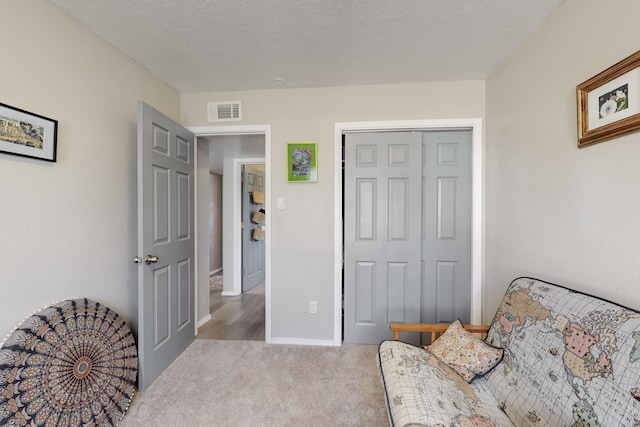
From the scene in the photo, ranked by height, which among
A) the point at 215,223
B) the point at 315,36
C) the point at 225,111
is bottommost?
the point at 215,223

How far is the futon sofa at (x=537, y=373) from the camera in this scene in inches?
35.3

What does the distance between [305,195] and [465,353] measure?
1.65m

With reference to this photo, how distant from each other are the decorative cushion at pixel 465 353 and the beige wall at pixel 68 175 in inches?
83.9

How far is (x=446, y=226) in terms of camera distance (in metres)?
2.43

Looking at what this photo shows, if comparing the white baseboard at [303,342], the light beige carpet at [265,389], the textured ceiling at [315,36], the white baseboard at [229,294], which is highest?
the textured ceiling at [315,36]

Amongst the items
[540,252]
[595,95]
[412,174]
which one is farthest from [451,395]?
[412,174]

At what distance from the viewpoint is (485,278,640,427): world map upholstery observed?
2.87 feet

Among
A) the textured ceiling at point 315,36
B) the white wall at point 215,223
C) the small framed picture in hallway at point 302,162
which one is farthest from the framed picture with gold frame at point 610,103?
the white wall at point 215,223

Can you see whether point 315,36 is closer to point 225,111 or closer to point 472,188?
point 225,111

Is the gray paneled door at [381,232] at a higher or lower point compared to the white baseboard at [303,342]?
higher

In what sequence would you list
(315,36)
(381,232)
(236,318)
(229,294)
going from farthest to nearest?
(229,294)
(236,318)
(381,232)
(315,36)

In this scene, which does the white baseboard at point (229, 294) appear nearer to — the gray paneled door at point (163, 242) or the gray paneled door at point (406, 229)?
the gray paneled door at point (163, 242)

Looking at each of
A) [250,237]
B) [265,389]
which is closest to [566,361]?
[265,389]

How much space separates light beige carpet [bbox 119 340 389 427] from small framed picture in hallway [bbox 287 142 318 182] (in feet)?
5.05
